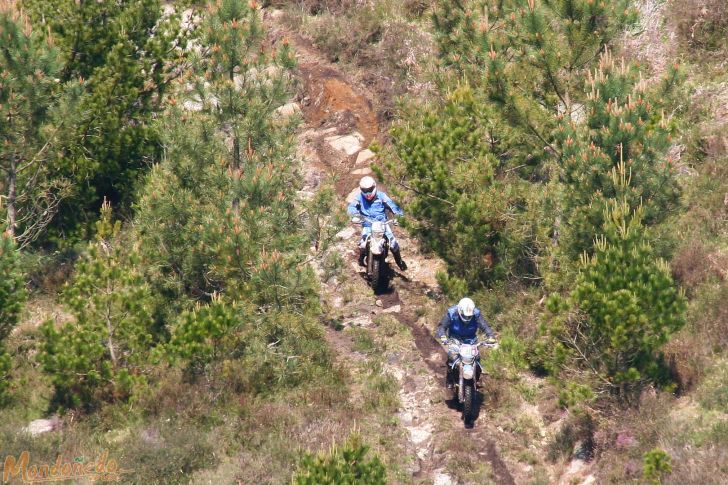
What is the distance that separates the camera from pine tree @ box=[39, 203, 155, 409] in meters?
15.2

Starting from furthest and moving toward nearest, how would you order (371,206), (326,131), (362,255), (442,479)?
(326,131) → (362,255) → (371,206) → (442,479)

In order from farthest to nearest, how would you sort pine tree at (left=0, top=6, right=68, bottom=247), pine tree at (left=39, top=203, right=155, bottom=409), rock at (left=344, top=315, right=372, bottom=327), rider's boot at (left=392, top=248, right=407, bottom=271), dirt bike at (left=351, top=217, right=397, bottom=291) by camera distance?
rider's boot at (left=392, top=248, right=407, bottom=271) → dirt bike at (left=351, top=217, right=397, bottom=291) → rock at (left=344, top=315, right=372, bottom=327) → pine tree at (left=0, top=6, right=68, bottom=247) → pine tree at (left=39, top=203, right=155, bottom=409)

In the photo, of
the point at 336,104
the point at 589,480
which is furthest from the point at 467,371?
the point at 336,104

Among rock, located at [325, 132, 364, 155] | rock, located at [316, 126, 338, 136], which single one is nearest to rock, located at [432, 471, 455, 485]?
rock, located at [325, 132, 364, 155]

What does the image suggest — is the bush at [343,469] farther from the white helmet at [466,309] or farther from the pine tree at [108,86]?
the pine tree at [108,86]

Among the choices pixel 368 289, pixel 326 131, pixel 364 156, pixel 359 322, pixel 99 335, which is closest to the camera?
pixel 99 335

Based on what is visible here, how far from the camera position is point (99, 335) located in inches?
601

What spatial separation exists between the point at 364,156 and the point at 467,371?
435 inches

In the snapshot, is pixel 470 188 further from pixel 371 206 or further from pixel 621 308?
pixel 621 308

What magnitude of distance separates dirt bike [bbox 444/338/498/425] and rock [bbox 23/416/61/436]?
21.9ft

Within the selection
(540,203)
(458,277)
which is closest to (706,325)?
(540,203)

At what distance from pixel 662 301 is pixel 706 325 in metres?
2.60

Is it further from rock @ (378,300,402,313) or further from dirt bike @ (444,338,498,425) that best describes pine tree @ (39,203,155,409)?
dirt bike @ (444,338,498,425)

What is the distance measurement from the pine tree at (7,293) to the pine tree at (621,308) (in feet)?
28.7
